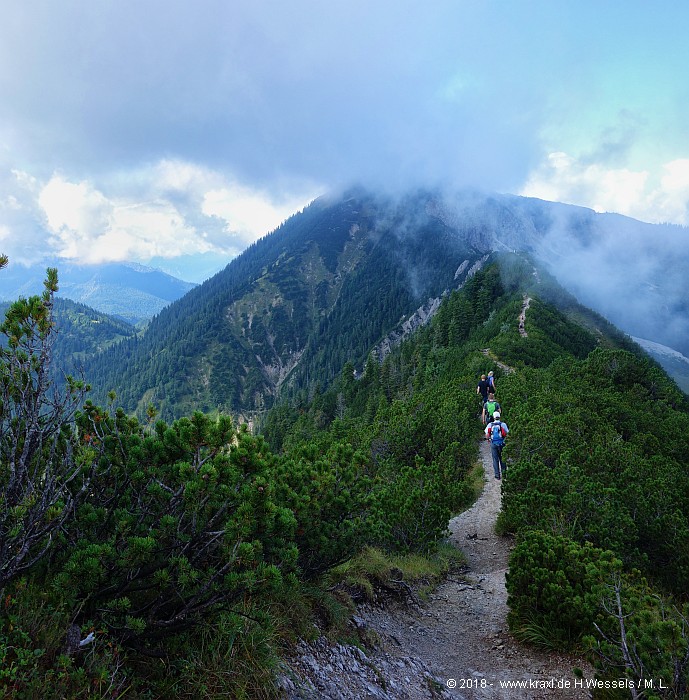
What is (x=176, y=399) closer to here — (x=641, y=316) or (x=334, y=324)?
(x=334, y=324)

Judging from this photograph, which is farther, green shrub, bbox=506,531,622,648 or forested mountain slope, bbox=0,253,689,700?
green shrub, bbox=506,531,622,648

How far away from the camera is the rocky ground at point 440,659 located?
4.60 metres

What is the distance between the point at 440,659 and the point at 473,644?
850mm

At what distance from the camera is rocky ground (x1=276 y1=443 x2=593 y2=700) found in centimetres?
460

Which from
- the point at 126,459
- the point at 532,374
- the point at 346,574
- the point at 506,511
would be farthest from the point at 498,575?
the point at 532,374

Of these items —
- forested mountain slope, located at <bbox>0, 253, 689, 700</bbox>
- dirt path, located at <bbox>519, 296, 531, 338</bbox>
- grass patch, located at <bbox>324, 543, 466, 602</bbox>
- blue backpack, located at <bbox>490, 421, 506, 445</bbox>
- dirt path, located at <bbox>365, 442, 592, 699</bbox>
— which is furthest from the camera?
dirt path, located at <bbox>519, 296, 531, 338</bbox>

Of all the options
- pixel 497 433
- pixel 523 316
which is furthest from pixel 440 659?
pixel 523 316

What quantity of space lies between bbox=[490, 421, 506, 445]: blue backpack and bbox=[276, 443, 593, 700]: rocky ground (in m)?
5.43

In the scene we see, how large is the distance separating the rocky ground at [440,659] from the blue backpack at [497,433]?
5428 millimetres

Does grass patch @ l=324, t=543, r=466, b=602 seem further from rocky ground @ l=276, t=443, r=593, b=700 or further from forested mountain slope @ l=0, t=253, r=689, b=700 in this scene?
rocky ground @ l=276, t=443, r=593, b=700

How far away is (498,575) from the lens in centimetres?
967

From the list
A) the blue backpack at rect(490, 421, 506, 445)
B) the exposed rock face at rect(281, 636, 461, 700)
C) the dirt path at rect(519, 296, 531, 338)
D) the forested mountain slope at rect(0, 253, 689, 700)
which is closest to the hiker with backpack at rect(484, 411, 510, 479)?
the blue backpack at rect(490, 421, 506, 445)

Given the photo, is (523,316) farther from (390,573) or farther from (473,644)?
(473,644)

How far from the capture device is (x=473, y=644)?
273 inches
